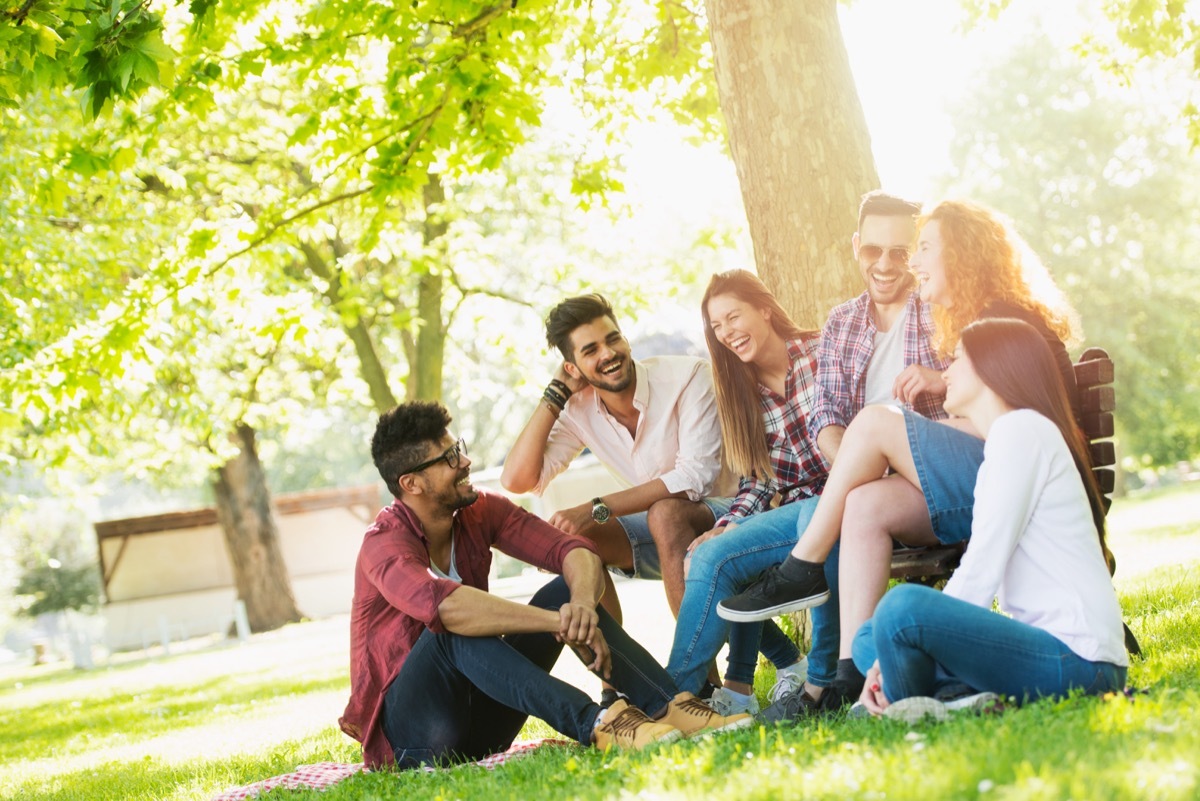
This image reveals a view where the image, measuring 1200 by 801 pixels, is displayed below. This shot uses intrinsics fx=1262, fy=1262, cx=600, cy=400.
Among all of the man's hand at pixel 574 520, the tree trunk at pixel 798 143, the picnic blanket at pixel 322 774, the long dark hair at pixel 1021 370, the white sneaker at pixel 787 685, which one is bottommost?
the picnic blanket at pixel 322 774

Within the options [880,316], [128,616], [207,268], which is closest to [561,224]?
[207,268]

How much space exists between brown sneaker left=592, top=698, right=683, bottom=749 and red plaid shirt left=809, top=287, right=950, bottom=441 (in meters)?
1.33

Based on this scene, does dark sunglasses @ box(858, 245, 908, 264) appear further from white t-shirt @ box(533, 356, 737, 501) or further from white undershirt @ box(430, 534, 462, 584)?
white undershirt @ box(430, 534, 462, 584)

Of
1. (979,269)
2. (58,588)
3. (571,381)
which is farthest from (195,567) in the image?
(979,269)

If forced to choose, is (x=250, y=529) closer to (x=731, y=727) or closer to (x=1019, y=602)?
A: (x=731, y=727)

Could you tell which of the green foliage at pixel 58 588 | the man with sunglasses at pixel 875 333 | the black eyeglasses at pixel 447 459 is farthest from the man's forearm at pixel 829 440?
the green foliage at pixel 58 588

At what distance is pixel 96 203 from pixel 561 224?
318 inches

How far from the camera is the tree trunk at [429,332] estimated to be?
18.9 metres

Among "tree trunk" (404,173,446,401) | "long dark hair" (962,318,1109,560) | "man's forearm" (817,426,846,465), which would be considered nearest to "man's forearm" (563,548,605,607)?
"man's forearm" (817,426,846,465)

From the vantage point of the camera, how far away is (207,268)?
33.0ft

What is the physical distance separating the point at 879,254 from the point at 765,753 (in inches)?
91.4

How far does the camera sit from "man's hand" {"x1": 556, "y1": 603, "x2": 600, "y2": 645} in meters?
4.65

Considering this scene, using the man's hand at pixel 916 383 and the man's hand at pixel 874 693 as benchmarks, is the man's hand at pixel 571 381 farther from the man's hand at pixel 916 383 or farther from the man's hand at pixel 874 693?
the man's hand at pixel 874 693

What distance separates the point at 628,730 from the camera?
4.29m
